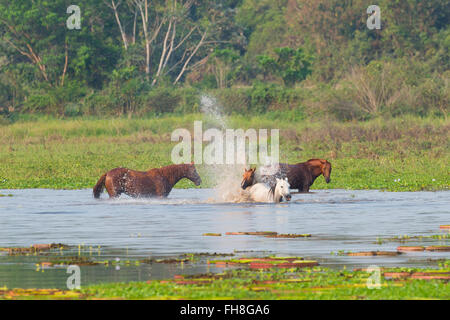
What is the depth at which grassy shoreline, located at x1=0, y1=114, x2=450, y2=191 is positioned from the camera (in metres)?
25.0

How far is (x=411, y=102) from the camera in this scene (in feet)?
131

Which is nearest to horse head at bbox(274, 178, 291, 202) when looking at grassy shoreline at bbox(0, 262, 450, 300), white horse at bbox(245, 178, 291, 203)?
white horse at bbox(245, 178, 291, 203)

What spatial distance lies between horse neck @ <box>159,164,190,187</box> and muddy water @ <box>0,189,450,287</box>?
1.41ft

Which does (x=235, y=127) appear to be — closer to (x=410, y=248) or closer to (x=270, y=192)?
(x=270, y=192)

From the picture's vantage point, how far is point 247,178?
20141 millimetres

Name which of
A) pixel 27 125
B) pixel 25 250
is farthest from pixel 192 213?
pixel 27 125

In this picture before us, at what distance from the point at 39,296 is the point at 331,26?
5111cm

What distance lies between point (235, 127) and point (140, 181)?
691 inches

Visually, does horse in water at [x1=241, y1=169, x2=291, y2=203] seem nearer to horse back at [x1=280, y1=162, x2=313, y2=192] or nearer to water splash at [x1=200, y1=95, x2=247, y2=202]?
water splash at [x1=200, y1=95, x2=247, y2=202]

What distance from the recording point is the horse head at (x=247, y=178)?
20.1 m

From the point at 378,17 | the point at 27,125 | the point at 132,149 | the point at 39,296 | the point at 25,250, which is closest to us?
the point at 39,296

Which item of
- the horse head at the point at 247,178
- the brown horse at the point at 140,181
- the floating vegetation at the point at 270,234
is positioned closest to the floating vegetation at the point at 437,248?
the floating vegetation at the point at 270,234

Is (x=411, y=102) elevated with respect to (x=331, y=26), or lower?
lower

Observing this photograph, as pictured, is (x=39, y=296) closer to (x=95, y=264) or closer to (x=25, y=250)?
(x=95, y=264)
